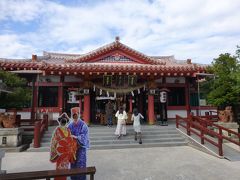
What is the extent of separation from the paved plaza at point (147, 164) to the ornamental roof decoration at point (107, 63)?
4490mm

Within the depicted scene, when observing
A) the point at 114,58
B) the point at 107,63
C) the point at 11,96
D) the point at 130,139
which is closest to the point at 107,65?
the point at 107,63

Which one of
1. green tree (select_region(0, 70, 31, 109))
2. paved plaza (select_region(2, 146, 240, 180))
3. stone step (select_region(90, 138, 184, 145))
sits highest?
green tree (select_region(0, 70, 31, 109))

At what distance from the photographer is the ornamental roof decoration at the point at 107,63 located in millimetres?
10539

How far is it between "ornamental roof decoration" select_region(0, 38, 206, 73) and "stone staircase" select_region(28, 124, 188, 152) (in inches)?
127

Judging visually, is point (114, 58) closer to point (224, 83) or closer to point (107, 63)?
point (107, 63)

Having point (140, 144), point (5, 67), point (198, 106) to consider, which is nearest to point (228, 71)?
point (198, 106)

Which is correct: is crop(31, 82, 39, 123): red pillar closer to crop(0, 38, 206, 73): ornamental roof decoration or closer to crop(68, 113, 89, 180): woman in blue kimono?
crop(0, 38, 206, 73): ornamental roof decoration

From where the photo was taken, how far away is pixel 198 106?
13914 millimetres

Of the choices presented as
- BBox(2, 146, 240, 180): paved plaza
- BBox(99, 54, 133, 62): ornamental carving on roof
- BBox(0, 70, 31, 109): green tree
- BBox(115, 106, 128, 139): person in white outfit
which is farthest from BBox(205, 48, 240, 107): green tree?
BBox(0, 70, 31, 109): green tree

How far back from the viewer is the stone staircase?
8559mm

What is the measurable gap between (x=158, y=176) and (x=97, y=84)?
23.7ft

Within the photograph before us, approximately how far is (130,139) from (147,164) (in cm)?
303

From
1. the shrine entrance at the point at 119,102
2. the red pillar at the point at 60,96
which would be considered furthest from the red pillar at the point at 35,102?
the shrine entrance at the point at 119,102

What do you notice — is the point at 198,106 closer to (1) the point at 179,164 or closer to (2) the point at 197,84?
(2) the point at 197,84
